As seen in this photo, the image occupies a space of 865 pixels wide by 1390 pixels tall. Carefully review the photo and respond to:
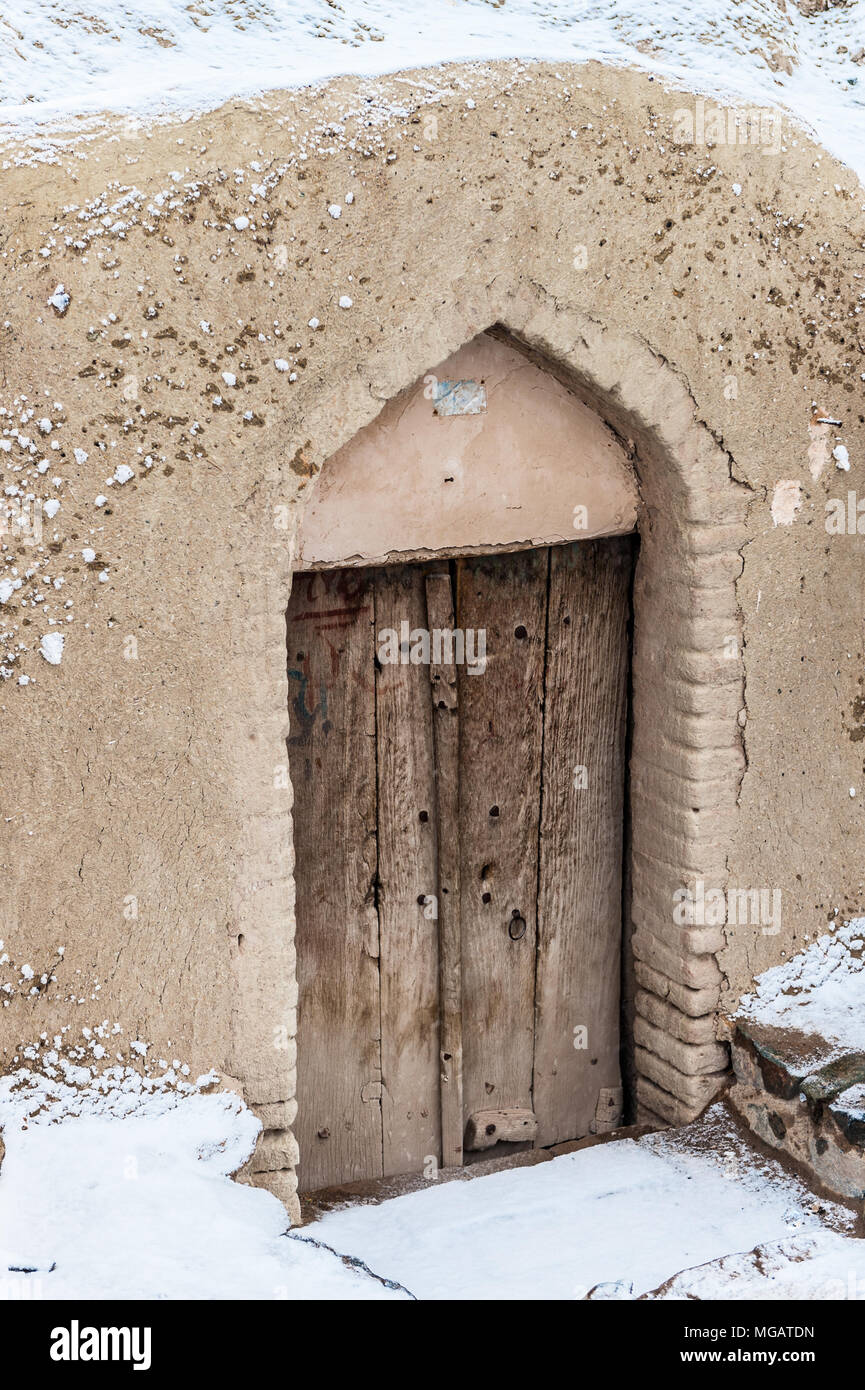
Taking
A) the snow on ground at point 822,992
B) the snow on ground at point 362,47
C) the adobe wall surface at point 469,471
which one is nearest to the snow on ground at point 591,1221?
the snow on ground at point 822,992

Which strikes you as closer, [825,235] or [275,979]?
[275,979]

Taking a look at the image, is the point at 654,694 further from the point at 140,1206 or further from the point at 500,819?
the point at 140,1206

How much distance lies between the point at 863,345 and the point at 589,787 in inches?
56.1

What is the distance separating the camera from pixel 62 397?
2.89m

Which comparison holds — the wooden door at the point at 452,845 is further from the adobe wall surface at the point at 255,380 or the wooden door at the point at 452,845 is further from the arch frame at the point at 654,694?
the adobe wall surface at the point at 255,380

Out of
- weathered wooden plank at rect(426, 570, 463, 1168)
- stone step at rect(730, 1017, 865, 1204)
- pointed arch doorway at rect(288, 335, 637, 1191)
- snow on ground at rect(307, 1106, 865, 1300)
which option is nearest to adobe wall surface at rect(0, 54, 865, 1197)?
pointed arch doorway at rect(288, 335, 637, 1191)

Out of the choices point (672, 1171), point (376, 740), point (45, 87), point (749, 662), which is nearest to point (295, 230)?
point (45, 87)

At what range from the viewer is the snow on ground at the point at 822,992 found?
382cm

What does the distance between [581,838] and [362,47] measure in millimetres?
2178

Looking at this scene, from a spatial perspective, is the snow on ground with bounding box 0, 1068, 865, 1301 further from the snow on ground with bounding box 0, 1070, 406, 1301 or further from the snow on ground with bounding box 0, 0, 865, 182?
the snow on ground with bounding box 0, 0, 865, 182

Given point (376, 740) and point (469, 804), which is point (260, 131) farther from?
point (469, 804)

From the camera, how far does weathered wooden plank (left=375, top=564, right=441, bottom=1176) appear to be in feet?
12.3

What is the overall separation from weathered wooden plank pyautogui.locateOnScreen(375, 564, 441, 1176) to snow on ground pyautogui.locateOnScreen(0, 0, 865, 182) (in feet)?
4.13

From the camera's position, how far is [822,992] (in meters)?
3.95
